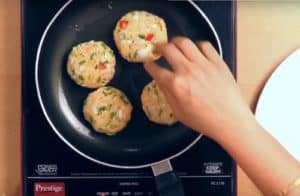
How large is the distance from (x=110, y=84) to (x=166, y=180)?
17cm

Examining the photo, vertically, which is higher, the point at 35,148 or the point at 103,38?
the point at 103,38

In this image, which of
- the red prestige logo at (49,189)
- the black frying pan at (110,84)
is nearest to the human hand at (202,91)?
the black frying pan at (110,84)

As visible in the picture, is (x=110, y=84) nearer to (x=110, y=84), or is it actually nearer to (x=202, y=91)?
(x=110, y=84)

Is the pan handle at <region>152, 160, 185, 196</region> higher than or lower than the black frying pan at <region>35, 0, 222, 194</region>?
lower

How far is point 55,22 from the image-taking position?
767mm

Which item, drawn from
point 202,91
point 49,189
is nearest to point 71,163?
point 49,189

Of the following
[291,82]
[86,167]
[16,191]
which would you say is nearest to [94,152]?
[86,167]

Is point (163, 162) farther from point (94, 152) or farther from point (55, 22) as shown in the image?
point (55, 22)

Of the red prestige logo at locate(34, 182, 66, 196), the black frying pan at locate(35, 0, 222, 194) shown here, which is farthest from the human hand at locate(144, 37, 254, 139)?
the red prestige logo at locate(34, 182, 66, 196)

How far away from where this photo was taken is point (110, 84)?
0.78m

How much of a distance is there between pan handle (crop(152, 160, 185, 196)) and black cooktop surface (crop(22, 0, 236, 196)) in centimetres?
1

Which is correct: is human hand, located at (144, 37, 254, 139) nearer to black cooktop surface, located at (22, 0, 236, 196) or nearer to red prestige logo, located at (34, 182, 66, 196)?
black cooktop surface, located at (22, 0, 236, 196)

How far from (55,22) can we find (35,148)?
0.62 ft

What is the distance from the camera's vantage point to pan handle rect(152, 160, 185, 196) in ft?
2.47
